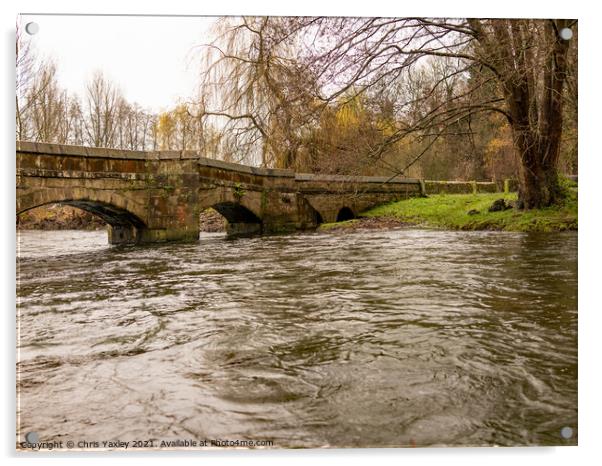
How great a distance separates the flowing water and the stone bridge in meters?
2.21

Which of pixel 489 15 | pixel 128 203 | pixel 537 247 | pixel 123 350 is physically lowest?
pixel 123 350

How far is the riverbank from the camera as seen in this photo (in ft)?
17.1

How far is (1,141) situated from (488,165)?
21.5ft

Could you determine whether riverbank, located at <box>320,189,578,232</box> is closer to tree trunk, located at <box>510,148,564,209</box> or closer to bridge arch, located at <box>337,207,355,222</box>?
tree trunk, located at <box>510,148,564,209</box>

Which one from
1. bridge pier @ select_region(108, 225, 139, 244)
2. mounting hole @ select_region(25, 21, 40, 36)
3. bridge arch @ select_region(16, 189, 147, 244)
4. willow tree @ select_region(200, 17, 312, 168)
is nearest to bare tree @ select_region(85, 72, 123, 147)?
mounting hole @ select_region(25, 21, 40, 36)

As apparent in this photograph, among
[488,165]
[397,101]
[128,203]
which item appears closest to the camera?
[397,101]

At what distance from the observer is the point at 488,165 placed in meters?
Answer: 7.56

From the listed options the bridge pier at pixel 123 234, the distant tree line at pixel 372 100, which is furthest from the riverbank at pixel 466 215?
the bridge pier at pixel 123 234

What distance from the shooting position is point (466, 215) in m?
10.1

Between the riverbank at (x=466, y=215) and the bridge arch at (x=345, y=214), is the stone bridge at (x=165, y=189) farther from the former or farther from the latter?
the bridge arch at (x=345, y=214)

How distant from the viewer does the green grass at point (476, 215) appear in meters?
4.96

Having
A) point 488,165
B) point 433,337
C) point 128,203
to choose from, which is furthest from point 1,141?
point 488,165

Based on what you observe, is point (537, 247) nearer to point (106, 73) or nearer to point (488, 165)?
point (488, 165)

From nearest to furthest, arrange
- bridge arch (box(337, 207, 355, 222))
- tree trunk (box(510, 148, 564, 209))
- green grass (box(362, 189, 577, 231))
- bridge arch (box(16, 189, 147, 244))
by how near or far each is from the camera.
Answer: green grass (box(362, 189, 577, 231)) < tree trunk (box(510, 148, 564, 209)) < bridge arch (box(16, 189, 147, 244)) < bridge arch (box(337, 207, 355, 222))
